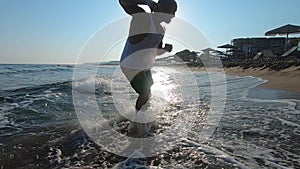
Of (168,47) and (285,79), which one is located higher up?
(168,47)

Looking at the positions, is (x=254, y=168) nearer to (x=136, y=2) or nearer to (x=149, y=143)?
(x=149, y=143)

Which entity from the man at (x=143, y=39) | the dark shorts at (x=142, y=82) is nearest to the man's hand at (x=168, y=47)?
the man at (x=143, y=39)

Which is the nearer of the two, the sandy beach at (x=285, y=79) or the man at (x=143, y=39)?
the man at (x=143, y=39)

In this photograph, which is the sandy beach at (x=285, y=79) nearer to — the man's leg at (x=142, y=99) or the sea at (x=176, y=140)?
the sea at (x=176, y=140)

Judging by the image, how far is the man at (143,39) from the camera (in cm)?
336

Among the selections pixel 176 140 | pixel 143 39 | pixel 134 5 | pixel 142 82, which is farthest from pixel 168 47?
pixel 176 140

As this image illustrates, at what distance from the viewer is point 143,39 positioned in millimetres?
3445

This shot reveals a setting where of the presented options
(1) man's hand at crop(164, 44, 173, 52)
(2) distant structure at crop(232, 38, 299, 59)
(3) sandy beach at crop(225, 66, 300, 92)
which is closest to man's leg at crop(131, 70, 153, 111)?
(1) man's hand at crop(164, 44, 173, 52)

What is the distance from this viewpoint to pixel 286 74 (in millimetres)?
15438

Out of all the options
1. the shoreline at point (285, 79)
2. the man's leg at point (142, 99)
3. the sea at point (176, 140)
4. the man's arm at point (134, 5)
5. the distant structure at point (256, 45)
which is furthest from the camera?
the distant structure at point (256, 45)

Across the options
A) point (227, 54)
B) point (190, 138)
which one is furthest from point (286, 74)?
point (227, 54)

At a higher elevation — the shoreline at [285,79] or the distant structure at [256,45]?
the distant structure at [256,45]

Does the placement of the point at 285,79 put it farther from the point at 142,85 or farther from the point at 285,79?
the point at 142,85

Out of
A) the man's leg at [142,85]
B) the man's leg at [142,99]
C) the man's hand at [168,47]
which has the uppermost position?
the man's hand at [168,47]
